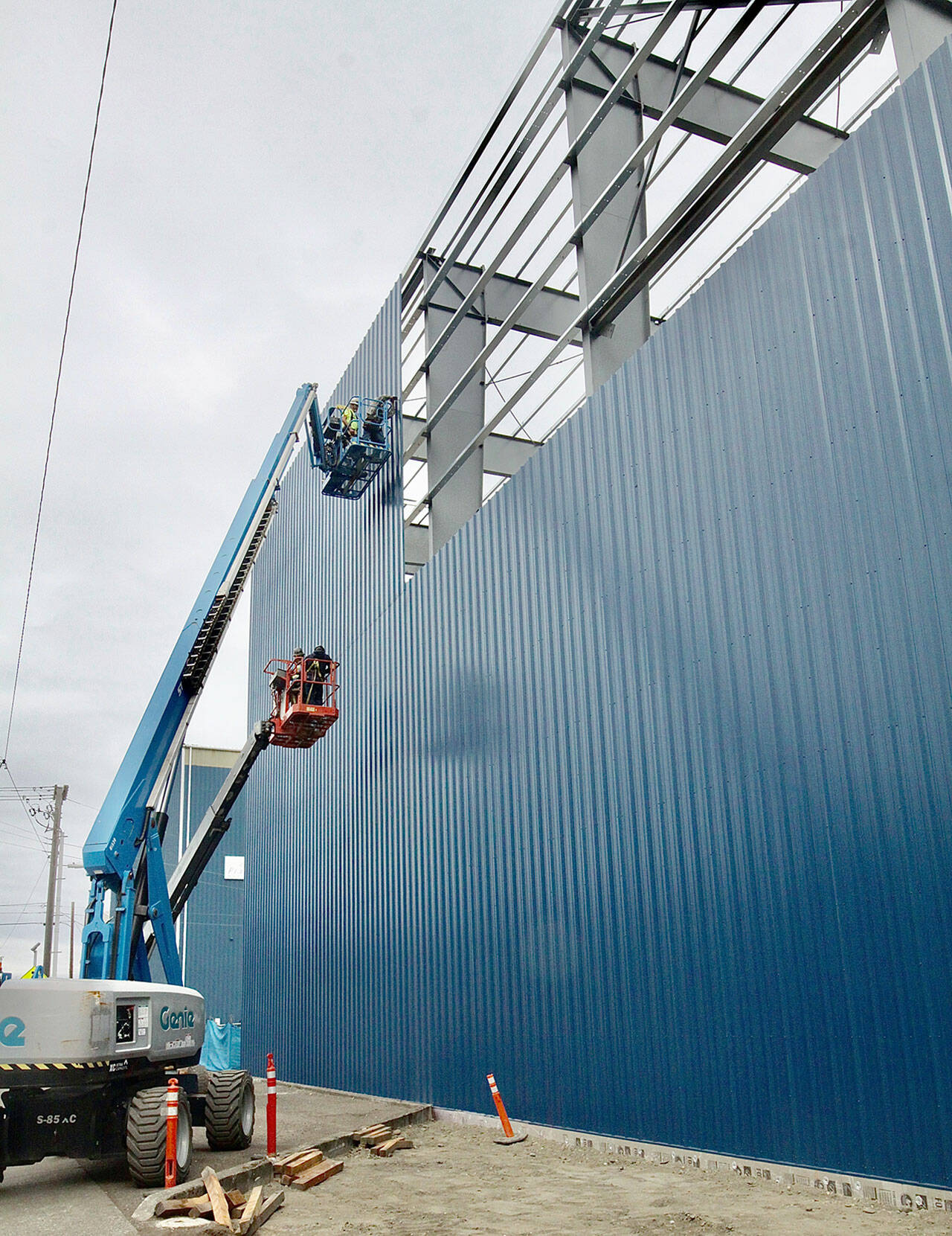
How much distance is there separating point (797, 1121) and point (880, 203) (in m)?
8.72

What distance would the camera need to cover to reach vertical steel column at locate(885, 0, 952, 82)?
969 cm

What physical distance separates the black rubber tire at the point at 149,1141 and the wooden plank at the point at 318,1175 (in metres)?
1.30

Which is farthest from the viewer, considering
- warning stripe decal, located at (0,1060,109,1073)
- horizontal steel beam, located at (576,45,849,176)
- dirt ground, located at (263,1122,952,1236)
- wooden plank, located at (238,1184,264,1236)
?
horizontal steel beam, located at (576,45,849,176)

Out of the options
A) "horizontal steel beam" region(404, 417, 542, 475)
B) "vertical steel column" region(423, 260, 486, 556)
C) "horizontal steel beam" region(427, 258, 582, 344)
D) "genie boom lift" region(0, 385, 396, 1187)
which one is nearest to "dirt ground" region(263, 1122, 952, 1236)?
"genie boom lift" region(0, 385, 396, 1187)

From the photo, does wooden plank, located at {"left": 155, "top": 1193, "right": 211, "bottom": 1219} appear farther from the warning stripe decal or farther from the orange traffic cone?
the orange traffic cone

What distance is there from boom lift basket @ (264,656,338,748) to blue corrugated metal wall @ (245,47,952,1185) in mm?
2432

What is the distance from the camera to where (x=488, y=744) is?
1534cm

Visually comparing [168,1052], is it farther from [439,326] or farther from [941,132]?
[439,326]

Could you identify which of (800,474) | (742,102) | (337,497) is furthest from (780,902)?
(337,497)

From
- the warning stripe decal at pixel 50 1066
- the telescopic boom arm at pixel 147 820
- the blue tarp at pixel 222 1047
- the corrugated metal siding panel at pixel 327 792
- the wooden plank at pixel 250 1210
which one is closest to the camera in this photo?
the wooden plank at pixel 250 1210

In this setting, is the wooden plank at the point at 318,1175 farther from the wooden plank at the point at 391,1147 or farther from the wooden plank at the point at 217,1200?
the wooden plank at the point at 391,1147

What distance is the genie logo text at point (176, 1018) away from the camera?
12.4 metres

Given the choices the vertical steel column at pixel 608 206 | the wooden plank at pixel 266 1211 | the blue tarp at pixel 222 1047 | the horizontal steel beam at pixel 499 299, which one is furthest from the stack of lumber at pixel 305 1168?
the blue tarp at pixel 222 1047

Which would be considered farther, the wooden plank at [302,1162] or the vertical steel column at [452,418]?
the vertical steel column at [452,418]
